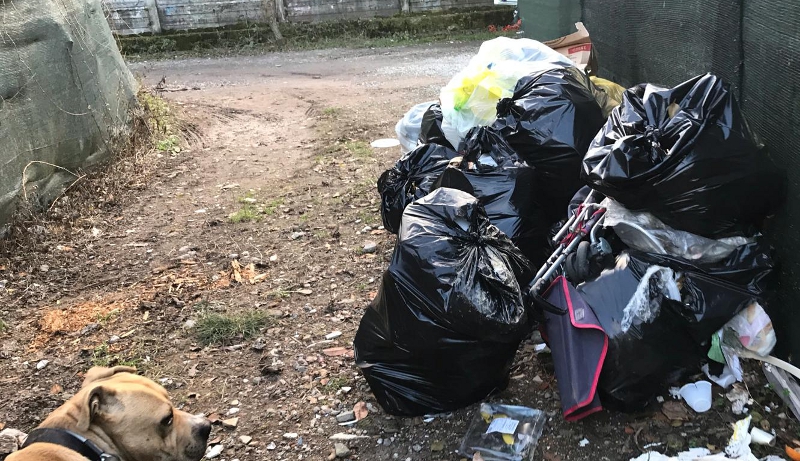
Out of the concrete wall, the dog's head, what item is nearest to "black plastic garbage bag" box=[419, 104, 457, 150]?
the dog's head

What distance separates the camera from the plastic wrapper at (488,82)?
3.62 m

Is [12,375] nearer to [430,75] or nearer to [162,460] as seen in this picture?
[162,460]

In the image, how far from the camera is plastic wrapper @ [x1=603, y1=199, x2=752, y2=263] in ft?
7.55

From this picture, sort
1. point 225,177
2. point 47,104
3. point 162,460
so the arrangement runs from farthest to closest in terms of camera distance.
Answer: point 225,177 < point 47,104 < point 162,460

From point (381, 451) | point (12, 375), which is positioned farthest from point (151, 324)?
point (381, 451)

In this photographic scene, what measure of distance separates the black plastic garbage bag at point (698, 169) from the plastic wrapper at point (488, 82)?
4.17ft

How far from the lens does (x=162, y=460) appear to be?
218cm

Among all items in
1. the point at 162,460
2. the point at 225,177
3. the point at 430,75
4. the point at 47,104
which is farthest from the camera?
the point at 430,75

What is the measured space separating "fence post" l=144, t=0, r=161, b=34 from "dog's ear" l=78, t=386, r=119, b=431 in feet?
45.7

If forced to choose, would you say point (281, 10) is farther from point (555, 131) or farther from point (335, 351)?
point (335, 351)

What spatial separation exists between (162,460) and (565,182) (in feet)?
7.21

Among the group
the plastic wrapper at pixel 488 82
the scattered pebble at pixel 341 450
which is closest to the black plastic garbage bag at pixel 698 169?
the plastic wrapper at pixel 488 82

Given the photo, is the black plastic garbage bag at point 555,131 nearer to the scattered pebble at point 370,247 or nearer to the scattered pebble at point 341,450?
the scattered pebble at point 370,247

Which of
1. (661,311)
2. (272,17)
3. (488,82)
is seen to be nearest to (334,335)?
(661,311)
